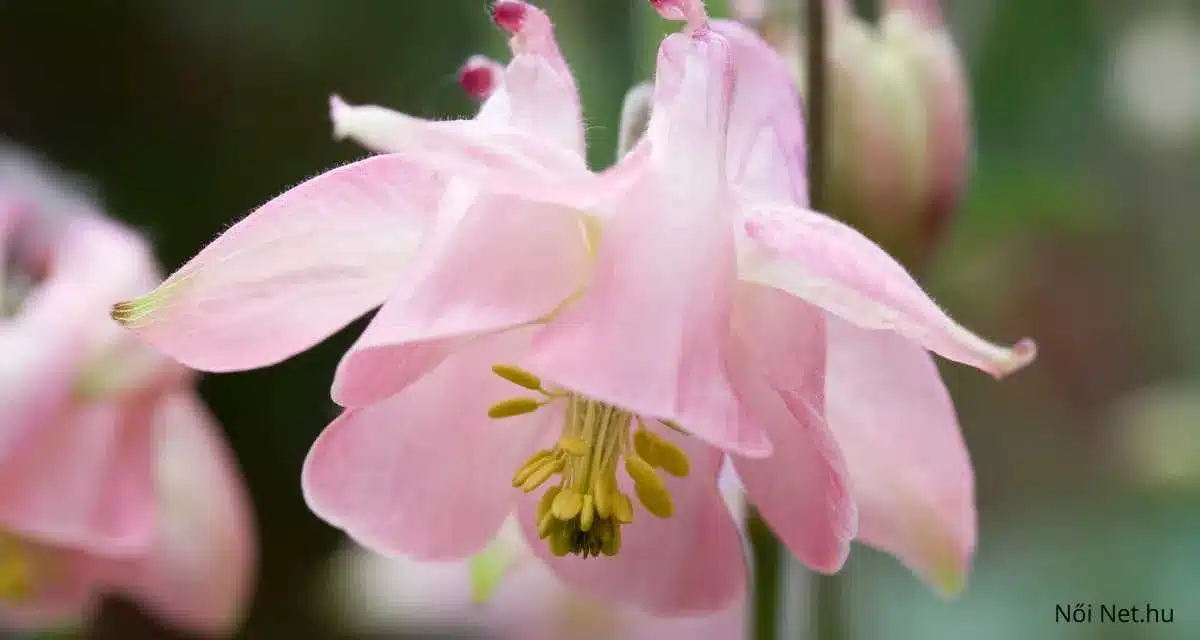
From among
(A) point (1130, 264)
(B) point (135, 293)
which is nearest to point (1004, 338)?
(A) point (1130, 264)

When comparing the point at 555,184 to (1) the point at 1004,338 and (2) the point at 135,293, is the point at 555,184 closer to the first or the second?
(2) the point at 135,293

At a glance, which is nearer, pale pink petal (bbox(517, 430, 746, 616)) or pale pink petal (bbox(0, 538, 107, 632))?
pale pink petal (bbox(517, 430, 746, 616))

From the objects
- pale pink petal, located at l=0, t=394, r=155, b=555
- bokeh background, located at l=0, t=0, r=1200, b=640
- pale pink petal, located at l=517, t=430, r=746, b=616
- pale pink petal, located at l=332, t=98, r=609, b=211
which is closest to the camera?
pale pink petal, located at l=332, t=98, r=609, b=211

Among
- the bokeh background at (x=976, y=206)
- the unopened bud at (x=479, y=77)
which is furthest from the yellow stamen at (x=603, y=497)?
the bokeh background at (x=976, y=206)

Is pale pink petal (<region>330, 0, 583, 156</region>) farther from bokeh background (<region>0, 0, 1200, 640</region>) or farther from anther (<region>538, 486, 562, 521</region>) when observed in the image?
bokeh background (<region>0, 0, 1200, 640</region>)

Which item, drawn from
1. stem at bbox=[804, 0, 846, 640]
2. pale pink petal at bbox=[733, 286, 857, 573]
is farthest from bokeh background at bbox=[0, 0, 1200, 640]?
pale pink petal at bbox=[733, 286, 857, 573]

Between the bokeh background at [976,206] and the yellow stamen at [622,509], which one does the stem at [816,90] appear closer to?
the yellow stamen at [622,509]

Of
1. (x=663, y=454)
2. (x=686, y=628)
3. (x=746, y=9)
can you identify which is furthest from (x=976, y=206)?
(x=663, y=454)
